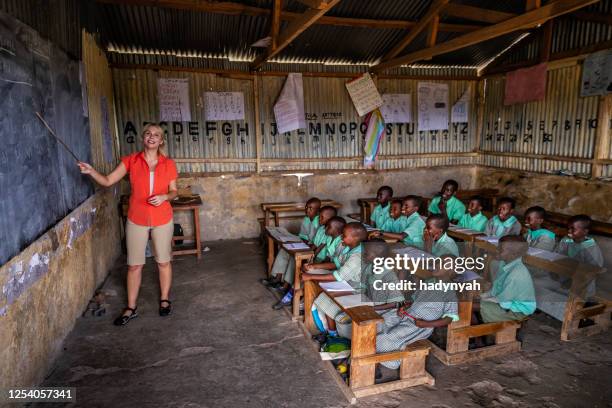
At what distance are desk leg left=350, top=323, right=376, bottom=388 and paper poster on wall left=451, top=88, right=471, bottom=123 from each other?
7.16 metres

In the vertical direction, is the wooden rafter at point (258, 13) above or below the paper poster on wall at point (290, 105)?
above

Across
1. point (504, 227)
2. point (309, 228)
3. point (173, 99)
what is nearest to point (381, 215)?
point (309, 228)

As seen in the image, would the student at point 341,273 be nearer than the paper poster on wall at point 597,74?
Yes

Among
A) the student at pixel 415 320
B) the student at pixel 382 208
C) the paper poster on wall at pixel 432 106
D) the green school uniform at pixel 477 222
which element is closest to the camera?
the student at pixel 415 320

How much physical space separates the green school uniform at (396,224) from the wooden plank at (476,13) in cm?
294

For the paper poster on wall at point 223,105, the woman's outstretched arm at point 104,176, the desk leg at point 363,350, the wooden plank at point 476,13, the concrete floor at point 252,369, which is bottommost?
the concrete floor at point 252,369

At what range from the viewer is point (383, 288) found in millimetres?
3531

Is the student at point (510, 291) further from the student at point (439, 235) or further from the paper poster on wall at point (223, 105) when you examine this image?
the paper poster on wall at point (223, 105)

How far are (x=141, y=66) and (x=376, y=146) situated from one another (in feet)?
15.4

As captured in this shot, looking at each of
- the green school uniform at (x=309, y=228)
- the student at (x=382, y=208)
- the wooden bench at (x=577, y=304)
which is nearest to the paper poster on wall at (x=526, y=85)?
the student at (x=382, y=208)

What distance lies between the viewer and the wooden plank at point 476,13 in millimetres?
5672

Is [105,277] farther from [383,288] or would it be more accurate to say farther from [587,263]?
[587,263]

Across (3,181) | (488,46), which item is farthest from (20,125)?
(488,46)

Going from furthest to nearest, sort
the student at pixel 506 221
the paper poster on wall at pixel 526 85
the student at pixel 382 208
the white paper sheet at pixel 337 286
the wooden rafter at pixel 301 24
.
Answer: the paper poster on wall at pixel 526 85 < the student at pixel 382 208 < the student at pixel 506 221 < the wooden rafter at pixel 301 24 < the white paper sheet at pixel 337 286
